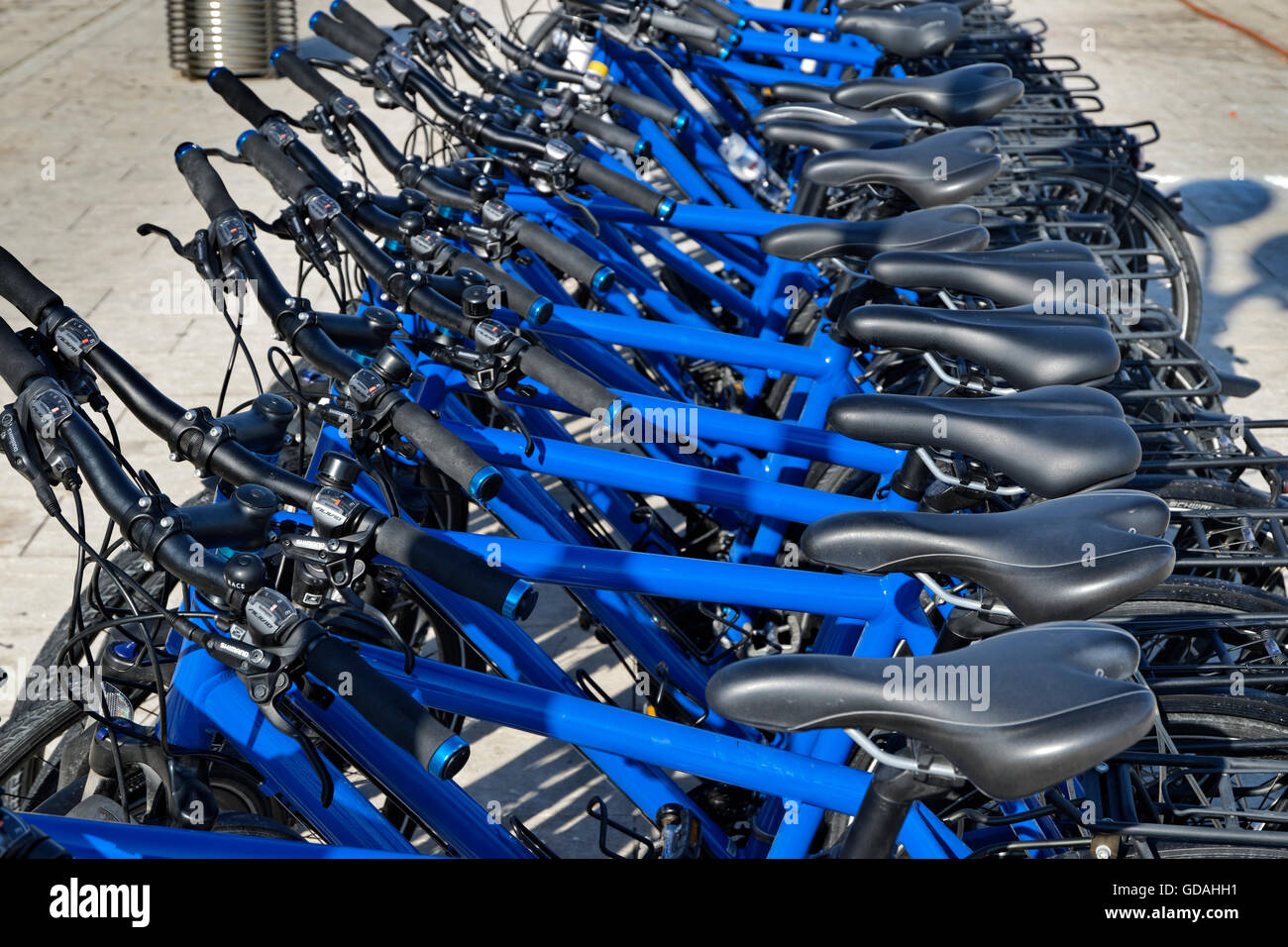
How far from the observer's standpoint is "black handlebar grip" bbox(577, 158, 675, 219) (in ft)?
9.82

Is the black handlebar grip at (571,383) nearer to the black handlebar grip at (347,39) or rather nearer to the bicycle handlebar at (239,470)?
the bicycle handlebar at (239,470)

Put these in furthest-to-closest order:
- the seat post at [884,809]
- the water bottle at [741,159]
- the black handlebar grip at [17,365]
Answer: the water bottle at [741,159] → the black handlebar grip at [17,365] → the seat post at [884,809]

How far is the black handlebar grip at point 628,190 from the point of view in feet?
9.82

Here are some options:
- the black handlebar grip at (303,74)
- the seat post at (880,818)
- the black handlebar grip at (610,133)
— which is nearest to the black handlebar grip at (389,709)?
the seat post at (880,818)

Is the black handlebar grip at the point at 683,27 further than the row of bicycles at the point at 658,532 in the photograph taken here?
Yes

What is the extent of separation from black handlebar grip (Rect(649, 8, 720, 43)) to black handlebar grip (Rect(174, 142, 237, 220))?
2.58m

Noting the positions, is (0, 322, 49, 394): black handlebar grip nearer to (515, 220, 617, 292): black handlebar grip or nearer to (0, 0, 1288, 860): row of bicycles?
(0, 0, 1288, 860): row of bicycles

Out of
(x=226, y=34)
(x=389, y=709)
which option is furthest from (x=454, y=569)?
(x=226, y=34)

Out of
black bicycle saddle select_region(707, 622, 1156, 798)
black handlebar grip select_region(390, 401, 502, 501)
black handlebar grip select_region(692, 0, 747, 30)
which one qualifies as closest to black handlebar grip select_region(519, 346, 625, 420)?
black handlebar grip select_region(390, 401, 502, 501)

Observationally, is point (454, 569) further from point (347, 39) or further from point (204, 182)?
point (347, 39)

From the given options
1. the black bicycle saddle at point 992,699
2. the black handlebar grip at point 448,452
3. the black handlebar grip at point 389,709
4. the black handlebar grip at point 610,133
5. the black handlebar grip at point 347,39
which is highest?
the black handlebar grip at point 347,39

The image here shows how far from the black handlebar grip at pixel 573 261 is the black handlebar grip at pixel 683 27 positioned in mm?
2149
